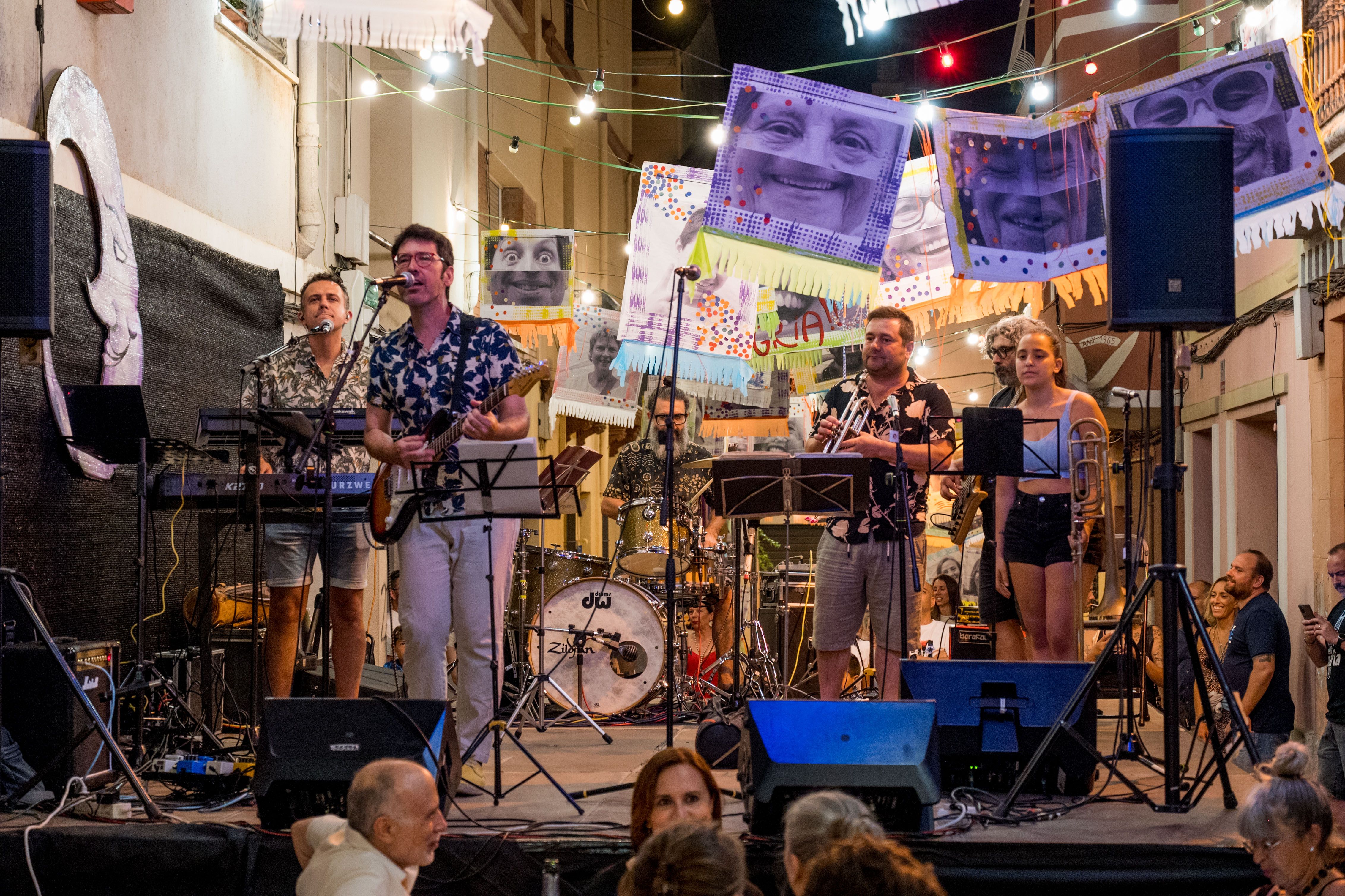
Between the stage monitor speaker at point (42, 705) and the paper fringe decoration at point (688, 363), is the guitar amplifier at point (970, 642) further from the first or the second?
the stage monitor speaker at point (42, 705)

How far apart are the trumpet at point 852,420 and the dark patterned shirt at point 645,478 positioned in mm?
3004

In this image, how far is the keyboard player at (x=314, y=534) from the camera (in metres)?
5.34

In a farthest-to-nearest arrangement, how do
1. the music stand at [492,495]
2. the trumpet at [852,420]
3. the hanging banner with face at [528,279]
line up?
the hanging banner with face at [528,279]
the trumpet at [852,420]
the music stand at [492,495]

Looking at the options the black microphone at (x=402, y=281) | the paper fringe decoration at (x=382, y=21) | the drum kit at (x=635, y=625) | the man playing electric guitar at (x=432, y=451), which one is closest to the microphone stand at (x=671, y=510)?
Answer: the man playing electric guitar at (x=432, y=451)

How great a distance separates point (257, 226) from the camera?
885cm

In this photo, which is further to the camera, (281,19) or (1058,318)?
(1058,318)

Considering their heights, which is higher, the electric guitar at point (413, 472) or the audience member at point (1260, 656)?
the electric guitar at point (413, 472)

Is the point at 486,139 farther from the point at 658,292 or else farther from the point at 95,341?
the point at 95,341

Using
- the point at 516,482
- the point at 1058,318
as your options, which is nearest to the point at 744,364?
the point at 516,482

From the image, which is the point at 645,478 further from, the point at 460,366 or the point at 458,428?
the point at 458,428

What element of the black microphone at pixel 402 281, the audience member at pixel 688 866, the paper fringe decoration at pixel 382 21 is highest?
the paper fringe decoration at pixel 382 21

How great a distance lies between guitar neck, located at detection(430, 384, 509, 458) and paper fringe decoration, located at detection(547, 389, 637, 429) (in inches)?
259

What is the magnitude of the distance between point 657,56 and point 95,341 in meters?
19.4

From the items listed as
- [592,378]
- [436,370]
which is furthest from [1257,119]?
[592,378]
